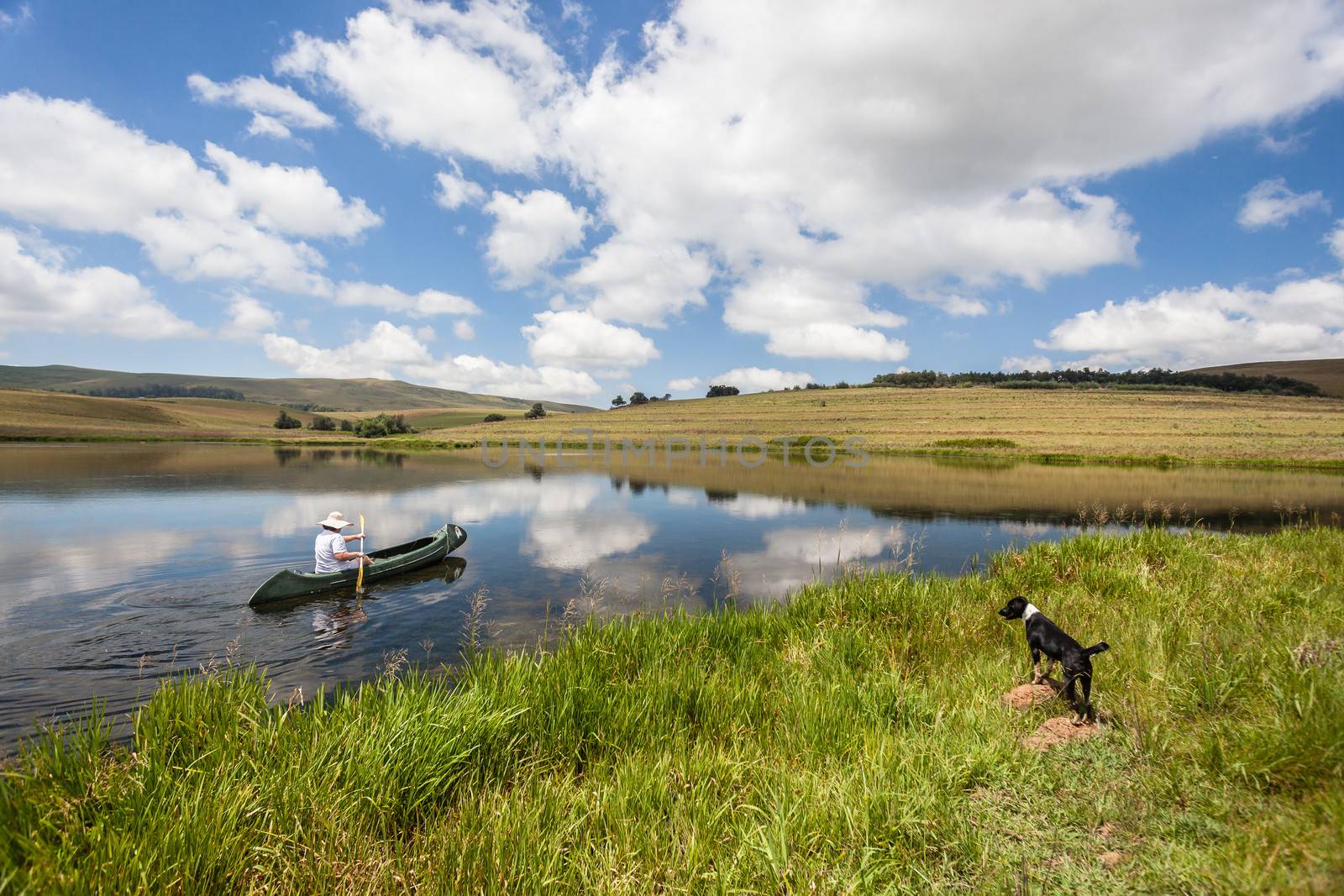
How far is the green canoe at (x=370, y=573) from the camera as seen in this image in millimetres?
13336

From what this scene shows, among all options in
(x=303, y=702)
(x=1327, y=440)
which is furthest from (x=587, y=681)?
(x=1327, y=440)

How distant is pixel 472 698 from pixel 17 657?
1056 cm

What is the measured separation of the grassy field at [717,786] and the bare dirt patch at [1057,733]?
0.13 m

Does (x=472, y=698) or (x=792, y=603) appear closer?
(x=472, y=698)

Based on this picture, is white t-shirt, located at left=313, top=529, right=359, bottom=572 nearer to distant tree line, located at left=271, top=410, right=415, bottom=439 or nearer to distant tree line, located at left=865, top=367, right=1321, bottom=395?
distant tree line, located at left=271, top=410, right=415, bottom=439

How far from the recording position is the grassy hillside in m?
121

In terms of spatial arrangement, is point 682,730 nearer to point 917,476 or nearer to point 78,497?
point 78,497

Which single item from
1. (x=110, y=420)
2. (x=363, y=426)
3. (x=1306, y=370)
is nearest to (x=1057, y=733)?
(x=363, y=426)

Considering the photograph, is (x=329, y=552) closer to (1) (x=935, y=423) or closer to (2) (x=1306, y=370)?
(1) (x=935, y=423)

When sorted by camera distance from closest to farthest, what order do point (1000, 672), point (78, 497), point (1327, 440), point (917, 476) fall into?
point (1000, 672) → point (78, 497) → point (917, 476) → point (1327, 440)

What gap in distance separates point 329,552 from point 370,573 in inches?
49.1

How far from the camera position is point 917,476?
43.2 m

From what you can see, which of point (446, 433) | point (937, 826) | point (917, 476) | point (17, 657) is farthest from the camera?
point (446, 433)

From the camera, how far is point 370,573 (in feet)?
51.5
